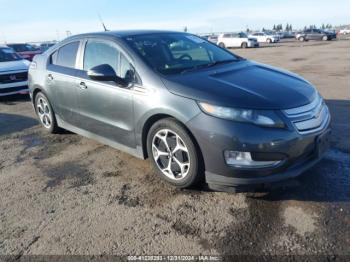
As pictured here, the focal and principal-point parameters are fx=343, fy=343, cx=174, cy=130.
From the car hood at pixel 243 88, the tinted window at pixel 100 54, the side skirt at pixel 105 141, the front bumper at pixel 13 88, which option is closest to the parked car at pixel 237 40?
the front bumper at pixel 13 88

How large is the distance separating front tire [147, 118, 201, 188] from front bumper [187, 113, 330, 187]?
5.5 inches

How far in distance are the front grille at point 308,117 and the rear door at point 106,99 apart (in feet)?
5.78

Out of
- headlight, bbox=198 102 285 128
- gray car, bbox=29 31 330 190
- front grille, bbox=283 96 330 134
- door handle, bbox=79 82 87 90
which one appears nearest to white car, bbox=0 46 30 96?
gray car, bbox=29 31 330 190

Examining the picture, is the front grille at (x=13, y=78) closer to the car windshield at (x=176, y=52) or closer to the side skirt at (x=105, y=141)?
the side skirt at (x=105, y=141)

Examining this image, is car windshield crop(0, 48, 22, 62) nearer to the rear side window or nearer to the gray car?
the rear side window

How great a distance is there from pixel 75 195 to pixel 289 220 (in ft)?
7.41

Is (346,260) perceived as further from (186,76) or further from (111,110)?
(111,110)

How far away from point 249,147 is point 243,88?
67 cm

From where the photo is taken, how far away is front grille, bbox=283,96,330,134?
3.22 metres

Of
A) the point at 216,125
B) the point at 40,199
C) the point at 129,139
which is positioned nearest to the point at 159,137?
the point at 129,139

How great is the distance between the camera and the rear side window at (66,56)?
4.99 m

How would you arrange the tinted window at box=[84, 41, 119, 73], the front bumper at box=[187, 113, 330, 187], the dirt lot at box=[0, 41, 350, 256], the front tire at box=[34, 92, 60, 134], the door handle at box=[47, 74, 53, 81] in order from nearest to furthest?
the dirt lot at box=[0, 41, 350, 256]
the front bumper at box=[187, 113, 330, 187]
the tinted window at box=[84, 41, 119, 73]
the door handle at box=[47, 74, 53, 81]
the front tire at box=[34, 92, 60, 134]

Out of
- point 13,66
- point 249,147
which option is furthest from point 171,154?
point 13,66

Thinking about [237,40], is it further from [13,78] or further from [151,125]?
[151,125]
